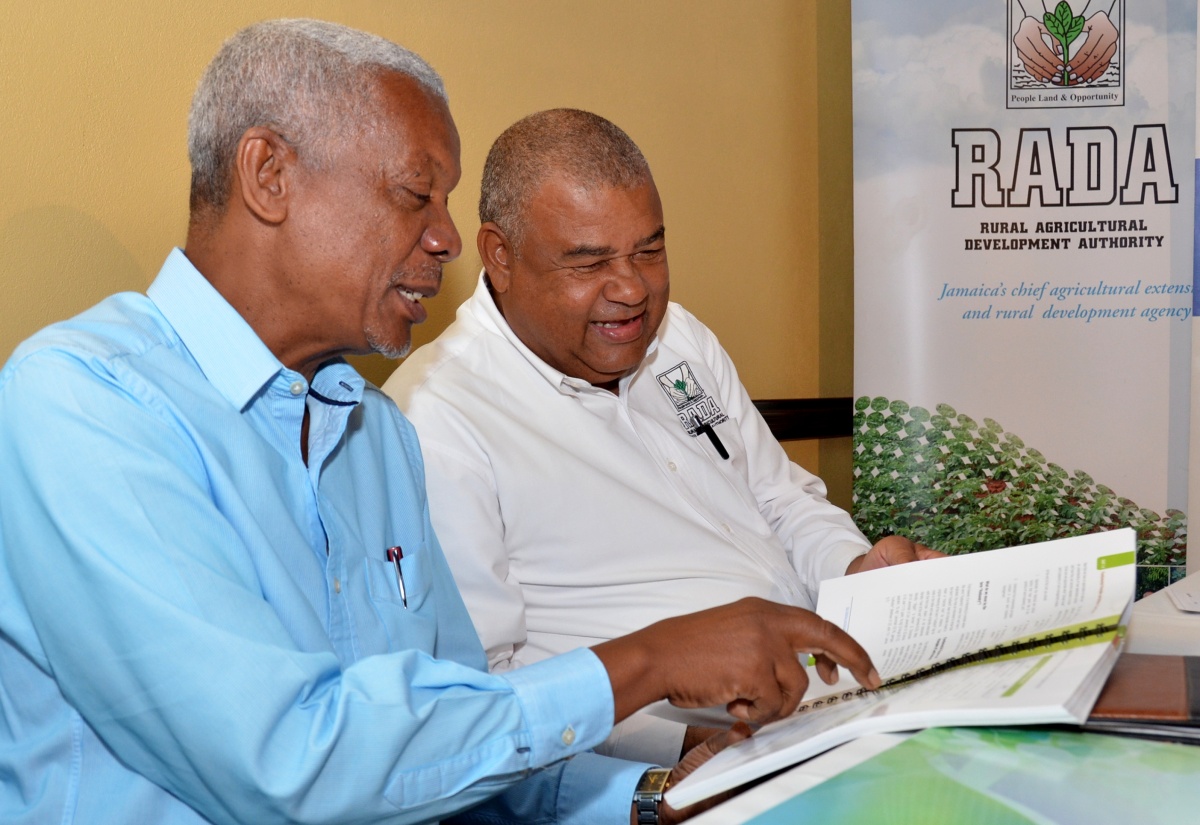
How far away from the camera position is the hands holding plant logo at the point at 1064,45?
3.40 m

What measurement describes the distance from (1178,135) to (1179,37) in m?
0.29

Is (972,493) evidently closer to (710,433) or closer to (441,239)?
(710,433)

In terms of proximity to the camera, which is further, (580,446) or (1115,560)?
(580,446)

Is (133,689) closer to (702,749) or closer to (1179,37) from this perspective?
(702,749)

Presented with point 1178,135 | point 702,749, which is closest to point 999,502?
point 1178,135

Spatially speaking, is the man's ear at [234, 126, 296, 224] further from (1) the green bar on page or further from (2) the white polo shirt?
(1) the green bar on page

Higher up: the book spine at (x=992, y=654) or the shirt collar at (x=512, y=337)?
the shirt collar at (x=512, y=337)

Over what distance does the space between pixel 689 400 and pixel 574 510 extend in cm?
45

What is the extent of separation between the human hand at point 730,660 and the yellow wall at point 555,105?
1.24 metres

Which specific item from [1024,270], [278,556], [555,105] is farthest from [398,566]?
[1024,270]

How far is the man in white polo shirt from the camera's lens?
1879 millimetres

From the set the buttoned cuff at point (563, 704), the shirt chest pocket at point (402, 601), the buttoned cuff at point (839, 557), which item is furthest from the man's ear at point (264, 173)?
the buttoned cuff at point (839, 557)

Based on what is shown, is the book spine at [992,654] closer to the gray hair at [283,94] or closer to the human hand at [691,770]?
the human hand at [691,770]

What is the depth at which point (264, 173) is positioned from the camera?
4.14ft
